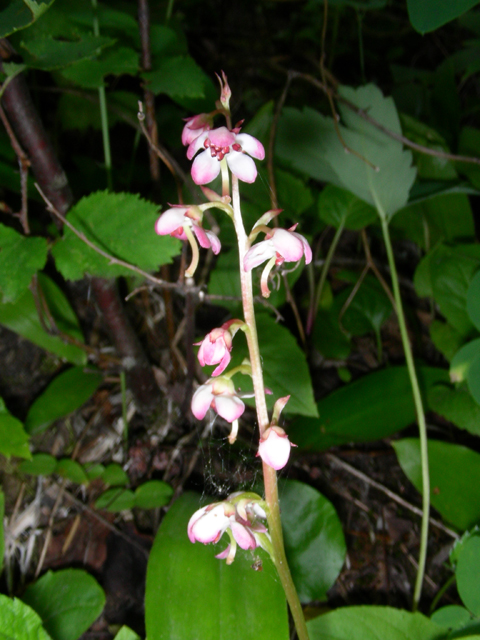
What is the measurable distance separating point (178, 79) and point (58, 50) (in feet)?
0.90

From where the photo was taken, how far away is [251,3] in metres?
3.45

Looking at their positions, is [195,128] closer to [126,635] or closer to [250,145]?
[250,145]

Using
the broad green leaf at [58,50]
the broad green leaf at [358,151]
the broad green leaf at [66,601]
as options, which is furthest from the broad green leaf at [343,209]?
the broad green leaf at [66,601]

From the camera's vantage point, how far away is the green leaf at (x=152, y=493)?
1411mm

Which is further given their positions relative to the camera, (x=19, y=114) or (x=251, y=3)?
(x=251, y=3)

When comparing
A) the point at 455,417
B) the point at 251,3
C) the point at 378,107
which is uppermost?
the point at 251,3

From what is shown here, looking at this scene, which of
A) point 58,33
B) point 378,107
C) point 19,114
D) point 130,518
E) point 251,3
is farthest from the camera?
Answer: point 251,3

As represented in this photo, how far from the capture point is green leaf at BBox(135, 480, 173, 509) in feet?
4.63

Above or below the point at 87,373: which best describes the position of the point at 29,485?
below

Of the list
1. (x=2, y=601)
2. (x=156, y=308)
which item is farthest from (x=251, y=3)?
(x=2, y=601)

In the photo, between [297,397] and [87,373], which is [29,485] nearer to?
[87,373]

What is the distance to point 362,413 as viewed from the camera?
4.86ft

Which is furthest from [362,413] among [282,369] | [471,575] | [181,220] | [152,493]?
[181,220]

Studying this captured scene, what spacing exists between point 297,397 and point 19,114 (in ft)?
3.05
